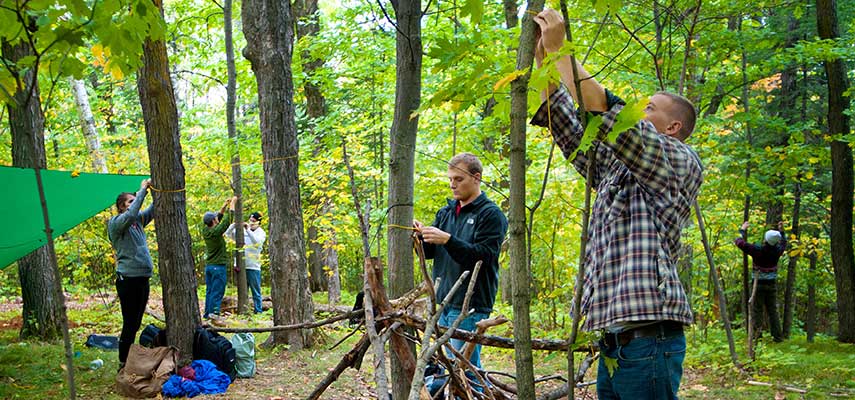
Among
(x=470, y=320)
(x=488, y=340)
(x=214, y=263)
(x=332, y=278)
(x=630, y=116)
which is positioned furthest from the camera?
(x=332, y=278)

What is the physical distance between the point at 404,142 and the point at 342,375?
3034 mm

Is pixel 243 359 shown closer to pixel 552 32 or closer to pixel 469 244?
pixel 469 244

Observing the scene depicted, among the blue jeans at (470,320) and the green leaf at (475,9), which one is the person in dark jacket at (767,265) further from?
the green leaf at (475,9)

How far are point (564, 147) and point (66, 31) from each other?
5.78 feet

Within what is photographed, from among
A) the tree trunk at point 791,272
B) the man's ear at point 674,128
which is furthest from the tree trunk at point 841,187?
the man's ear at point 674,128

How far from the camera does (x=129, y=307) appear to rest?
5121 mm

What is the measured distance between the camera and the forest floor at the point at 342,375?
4727 millimetres

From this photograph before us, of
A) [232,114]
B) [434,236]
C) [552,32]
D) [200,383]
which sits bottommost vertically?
[200,383]

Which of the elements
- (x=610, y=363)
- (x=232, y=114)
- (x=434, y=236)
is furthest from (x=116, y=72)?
(x=232, y=114)

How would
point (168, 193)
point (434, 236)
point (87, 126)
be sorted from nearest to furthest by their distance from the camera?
1. point (434, 236)
2. point (168, 193)
3. point (87, 126)

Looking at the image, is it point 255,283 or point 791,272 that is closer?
point 791,272

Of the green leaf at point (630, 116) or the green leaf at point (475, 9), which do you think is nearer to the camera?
the green leaf at point (630, 116)

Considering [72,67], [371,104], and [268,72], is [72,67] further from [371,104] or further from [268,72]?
[371,104]

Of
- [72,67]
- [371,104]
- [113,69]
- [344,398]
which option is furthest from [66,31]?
[371,104]
